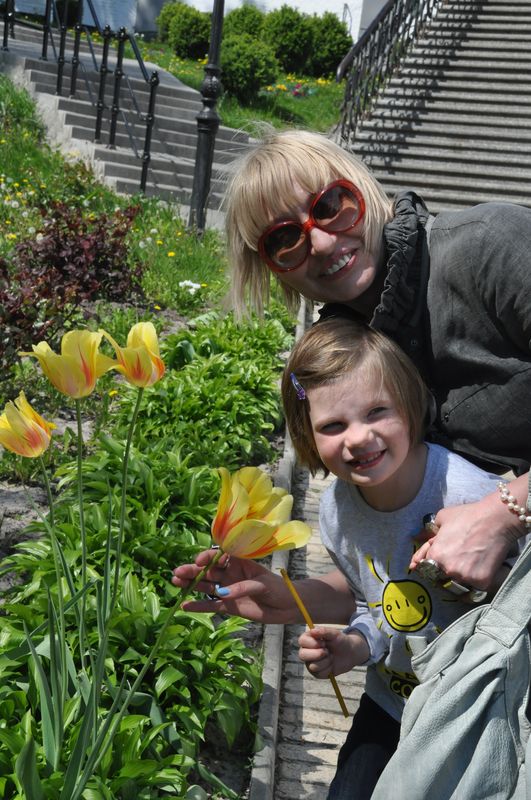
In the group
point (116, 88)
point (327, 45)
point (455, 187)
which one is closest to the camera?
point (116, 88)

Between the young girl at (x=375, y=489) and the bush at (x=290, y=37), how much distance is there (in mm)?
22618

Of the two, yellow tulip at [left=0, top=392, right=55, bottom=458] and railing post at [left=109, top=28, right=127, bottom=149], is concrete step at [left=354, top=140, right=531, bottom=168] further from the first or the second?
yellow tulip at [left=0, top=392, right=55, bottom=458]

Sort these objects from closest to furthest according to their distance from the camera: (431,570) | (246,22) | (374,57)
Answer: (431,570)
(374,57)
(246,22)

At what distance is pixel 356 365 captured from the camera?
223 centimetres

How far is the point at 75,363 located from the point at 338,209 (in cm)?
73

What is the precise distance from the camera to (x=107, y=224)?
8562 millimetres

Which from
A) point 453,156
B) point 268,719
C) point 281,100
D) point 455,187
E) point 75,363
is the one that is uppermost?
point 75,363

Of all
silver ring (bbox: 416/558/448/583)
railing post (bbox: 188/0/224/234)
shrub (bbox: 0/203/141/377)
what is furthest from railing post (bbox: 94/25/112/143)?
silver ring (bbox: 416/558/448/583)

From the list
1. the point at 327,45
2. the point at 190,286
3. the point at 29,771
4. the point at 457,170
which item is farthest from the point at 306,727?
the point at 327,45

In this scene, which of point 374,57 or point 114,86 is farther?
Result: point 374,57

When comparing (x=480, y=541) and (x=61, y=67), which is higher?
(x=61, y=67)

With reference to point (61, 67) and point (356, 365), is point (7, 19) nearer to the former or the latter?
point (61, 67)

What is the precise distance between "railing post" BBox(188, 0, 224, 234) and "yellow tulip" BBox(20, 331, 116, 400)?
8.57m

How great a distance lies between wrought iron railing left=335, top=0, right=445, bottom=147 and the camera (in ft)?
47.4
